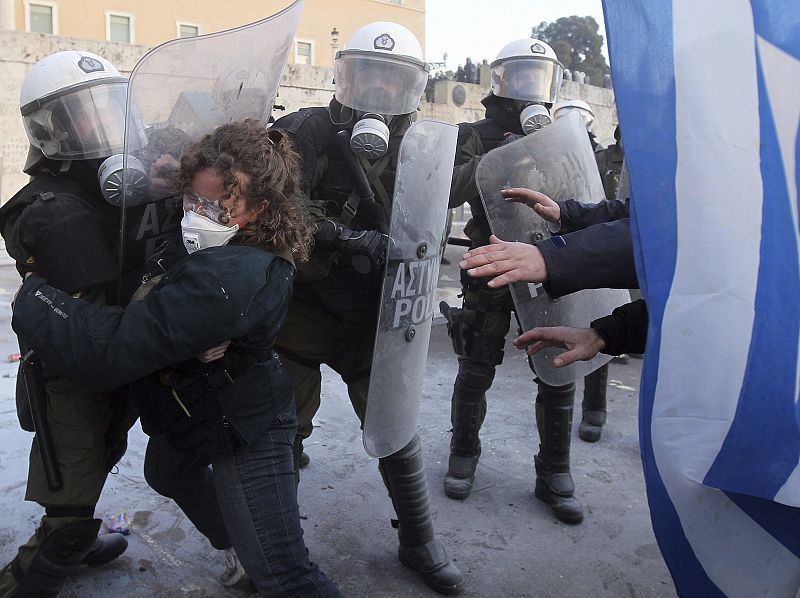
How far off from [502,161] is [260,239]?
1.24 meters

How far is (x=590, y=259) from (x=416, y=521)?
3.59 ft

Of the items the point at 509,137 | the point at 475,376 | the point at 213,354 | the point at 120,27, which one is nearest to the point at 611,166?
the point at 509,137

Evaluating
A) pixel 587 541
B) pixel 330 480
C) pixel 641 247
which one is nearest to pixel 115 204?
pixel 641 247

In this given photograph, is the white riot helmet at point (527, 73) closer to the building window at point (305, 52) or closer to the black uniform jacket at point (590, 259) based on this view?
the black uniform jacket at point (590, 259)

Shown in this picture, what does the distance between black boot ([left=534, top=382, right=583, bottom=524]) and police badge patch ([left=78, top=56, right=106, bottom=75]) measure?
2005 mm

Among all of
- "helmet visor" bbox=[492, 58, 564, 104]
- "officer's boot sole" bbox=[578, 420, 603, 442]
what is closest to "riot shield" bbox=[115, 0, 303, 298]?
"helmet visor" bbox=[492, 58, 564, 104]

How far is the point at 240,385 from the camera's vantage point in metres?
1.75

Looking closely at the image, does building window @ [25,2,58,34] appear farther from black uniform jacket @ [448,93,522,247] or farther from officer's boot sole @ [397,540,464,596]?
officer's boot sole @ [397,540,464,596]

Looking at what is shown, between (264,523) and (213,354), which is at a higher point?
(213,354)

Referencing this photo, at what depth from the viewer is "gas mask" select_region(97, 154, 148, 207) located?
1.81 m

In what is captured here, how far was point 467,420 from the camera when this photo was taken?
128 inches

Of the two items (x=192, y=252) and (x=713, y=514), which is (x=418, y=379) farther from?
(x=713, y=514)

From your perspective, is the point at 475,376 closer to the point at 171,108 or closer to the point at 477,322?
the point at 477,322

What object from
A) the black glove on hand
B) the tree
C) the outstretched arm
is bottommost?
the outstretched arm
